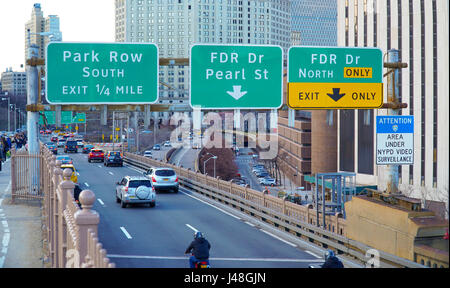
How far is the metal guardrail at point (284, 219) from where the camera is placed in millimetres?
14783

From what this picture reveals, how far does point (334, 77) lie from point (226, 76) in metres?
3.49

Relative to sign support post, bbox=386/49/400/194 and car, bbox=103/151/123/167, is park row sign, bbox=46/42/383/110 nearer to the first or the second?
sign support post, bbox=386/49/400/194

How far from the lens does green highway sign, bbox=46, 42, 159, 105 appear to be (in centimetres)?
1770

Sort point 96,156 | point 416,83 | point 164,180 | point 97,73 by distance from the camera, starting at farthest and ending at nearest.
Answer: point 416,83, point 96,156, point 164,180, point 97,73

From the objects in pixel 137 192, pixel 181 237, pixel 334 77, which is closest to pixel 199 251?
pixel 181 237

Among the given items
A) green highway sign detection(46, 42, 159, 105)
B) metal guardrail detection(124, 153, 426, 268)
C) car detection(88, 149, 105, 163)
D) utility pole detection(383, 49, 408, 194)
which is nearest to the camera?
metal guardrail detection(124, 153, 426, 268)

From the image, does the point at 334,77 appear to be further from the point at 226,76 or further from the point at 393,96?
the point at 226,76

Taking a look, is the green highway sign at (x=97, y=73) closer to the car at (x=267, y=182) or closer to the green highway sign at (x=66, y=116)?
the green highway sign at (x=66, y=116)

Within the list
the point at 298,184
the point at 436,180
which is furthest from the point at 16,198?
the point at 298,184

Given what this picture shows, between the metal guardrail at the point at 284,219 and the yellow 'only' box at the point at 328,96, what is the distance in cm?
384

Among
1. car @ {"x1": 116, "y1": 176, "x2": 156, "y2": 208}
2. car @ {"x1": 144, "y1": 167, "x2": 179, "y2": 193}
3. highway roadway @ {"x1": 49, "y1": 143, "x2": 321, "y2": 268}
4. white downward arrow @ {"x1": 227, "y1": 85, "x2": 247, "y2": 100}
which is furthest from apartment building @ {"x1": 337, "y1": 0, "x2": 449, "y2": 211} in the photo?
white downward arrow @ {"x1": 227, "y1": 85, "x2": 247, "y2": 100}

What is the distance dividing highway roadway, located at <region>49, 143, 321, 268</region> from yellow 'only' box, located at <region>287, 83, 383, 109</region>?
4.80m

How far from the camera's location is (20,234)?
1866 centimetres

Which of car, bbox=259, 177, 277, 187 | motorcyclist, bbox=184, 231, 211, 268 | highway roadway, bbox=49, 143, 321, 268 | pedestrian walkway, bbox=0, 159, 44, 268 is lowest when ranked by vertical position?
car, bbox=259, 177, 277, 187
